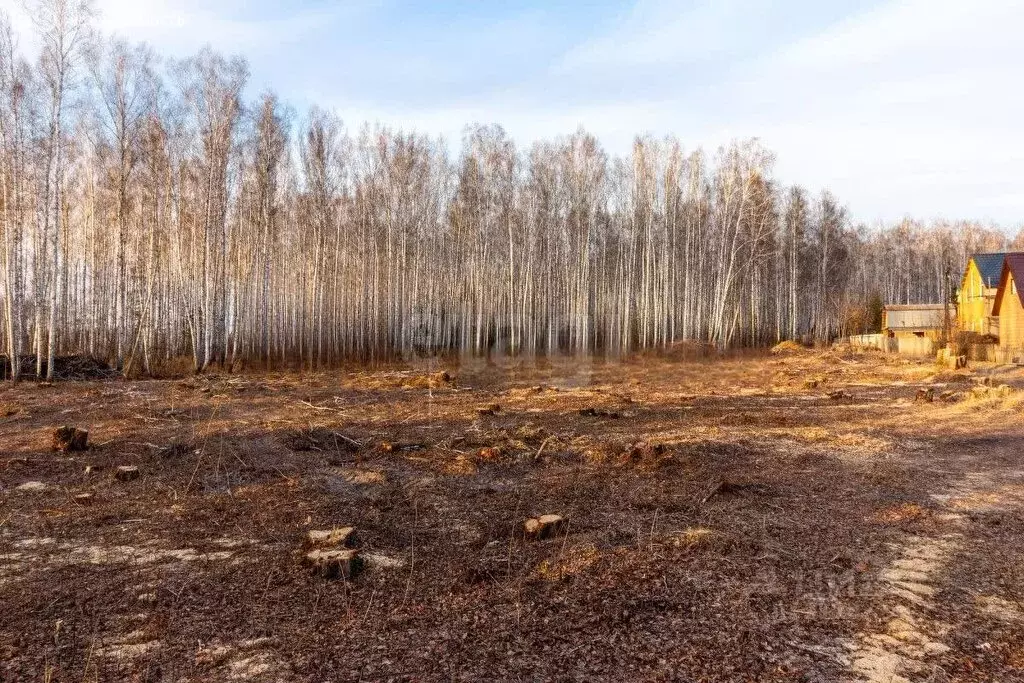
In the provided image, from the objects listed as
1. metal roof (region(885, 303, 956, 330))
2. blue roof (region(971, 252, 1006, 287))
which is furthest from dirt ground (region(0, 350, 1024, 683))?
metal roof (region(885, 303, 956, 330))

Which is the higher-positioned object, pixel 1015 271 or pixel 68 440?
pixel 1015 271

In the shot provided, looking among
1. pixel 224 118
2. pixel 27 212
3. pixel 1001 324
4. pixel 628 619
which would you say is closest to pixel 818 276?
pixel 1001 324

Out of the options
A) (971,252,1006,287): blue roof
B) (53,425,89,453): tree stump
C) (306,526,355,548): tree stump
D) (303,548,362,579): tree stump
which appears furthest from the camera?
(971,252,1006,287): blue roof

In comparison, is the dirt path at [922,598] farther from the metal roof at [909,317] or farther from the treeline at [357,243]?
the metal roof at [909,317]

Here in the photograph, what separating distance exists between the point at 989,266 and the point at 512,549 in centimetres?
4102

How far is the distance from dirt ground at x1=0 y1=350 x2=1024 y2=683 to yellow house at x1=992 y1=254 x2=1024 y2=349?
1990cm

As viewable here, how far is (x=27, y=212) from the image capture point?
70.3 feet

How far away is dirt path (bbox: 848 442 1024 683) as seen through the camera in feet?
12.6

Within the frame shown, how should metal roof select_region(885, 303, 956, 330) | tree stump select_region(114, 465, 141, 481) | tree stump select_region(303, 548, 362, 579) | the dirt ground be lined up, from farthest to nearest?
metal roof select_region(885, 303, 956, 330)
tree stump select_region(114, 465, 141, 481)
tree stump select_region(303, 548, 362, 579)
the dirt ground

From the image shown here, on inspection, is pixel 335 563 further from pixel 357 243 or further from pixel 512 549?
pixel 357 243

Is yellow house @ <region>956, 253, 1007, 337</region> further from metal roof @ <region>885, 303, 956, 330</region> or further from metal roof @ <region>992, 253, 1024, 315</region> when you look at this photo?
metal roof @ <region>885, 303, 956, 330</region>

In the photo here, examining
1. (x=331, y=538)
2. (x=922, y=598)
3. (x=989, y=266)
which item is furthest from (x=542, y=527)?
(x=989, y=266)

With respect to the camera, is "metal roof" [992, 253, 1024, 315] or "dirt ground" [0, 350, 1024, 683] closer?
A: "dirt ground" [0, 350, 1024, 683]

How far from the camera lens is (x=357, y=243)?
34500mm
